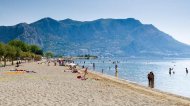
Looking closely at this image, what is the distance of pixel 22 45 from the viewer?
18250 centimetres

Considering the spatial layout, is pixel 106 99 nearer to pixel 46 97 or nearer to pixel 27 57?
pixel 46 97

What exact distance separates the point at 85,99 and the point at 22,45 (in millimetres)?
165414

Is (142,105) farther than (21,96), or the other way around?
(21,96)

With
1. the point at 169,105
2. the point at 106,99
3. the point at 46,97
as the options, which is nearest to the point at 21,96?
the point at 46,97

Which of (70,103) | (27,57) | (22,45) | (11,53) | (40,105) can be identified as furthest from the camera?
(22,45)

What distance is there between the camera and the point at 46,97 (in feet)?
71.3

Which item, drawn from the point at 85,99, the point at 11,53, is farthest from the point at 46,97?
the point at 11,53

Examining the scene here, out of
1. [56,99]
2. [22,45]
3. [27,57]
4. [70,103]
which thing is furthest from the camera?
[22,45]

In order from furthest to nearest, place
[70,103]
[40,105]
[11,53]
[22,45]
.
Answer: [22,45] < [11,53] < [70,103] < [40,105]

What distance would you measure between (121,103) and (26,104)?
5378 millimetres

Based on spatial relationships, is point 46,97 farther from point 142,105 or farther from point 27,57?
point 27,57

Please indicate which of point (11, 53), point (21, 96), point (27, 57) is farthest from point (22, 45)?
point (21, 96)

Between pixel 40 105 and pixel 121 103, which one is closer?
pixel 40 105

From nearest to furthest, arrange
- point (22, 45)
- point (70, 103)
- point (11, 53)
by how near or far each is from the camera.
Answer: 1. point (70, 103)
2. point (11, 53)
3. point (22, 45)
